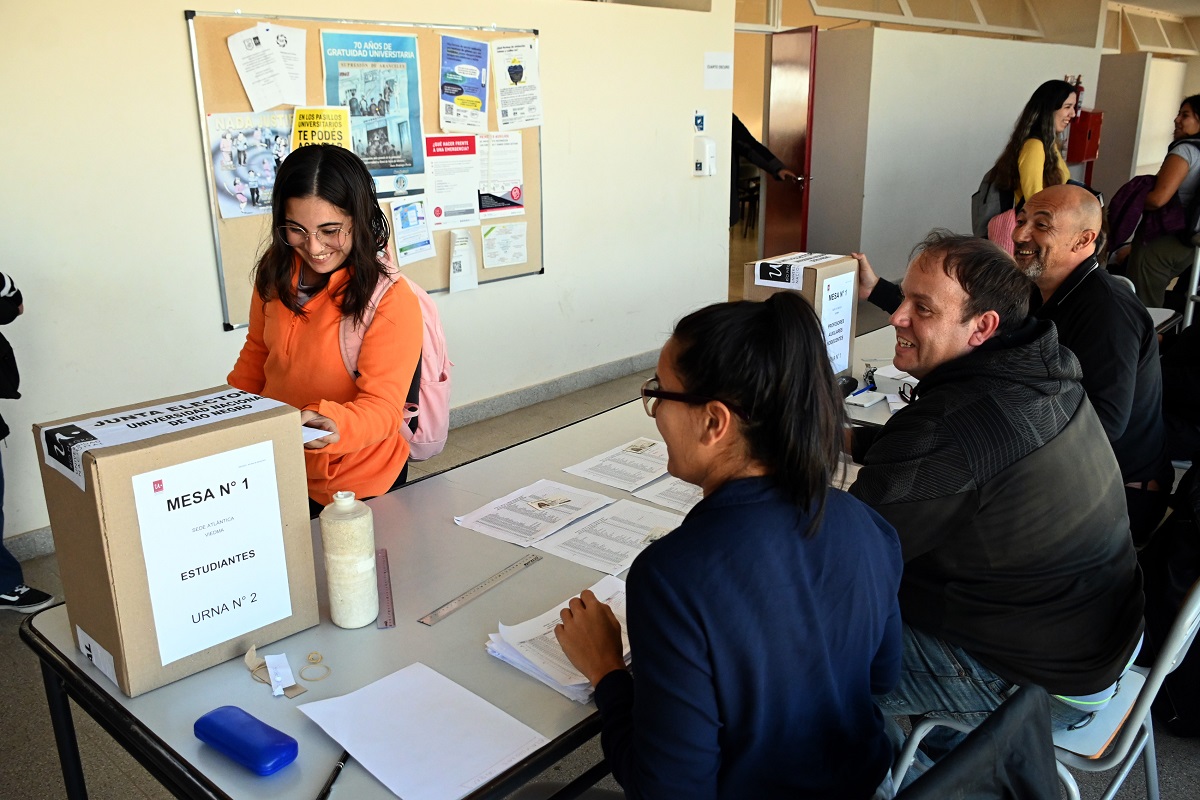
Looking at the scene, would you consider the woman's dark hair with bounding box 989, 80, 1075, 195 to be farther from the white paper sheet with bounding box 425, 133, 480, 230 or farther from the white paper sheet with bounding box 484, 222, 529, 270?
the white paper sheet with bounding box 425, 133, 480, 230

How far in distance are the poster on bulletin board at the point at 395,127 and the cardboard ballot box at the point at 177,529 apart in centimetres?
223

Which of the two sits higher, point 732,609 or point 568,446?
point 732,609

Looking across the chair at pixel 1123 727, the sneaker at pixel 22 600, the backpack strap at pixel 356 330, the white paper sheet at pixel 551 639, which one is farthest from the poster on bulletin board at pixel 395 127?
the chair at pixel 1123 727

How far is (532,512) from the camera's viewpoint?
5.82 feet

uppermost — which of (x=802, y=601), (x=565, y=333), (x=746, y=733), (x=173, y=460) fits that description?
(x=173, y=460)

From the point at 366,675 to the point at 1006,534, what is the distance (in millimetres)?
999

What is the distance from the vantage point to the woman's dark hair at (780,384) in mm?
977

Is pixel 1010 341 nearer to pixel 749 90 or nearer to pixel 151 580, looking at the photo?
pixel 151 580

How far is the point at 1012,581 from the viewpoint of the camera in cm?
147

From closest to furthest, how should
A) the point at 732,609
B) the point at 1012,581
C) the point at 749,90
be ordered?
the point at 732,609, the point at 1012,581, the point at 749,90

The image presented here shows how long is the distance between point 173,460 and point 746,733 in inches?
29.9

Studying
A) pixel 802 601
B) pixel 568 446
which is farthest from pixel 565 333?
pixel 802 601

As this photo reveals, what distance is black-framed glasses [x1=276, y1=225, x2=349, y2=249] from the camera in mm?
1716

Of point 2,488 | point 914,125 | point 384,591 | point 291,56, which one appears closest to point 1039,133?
point 914,125
